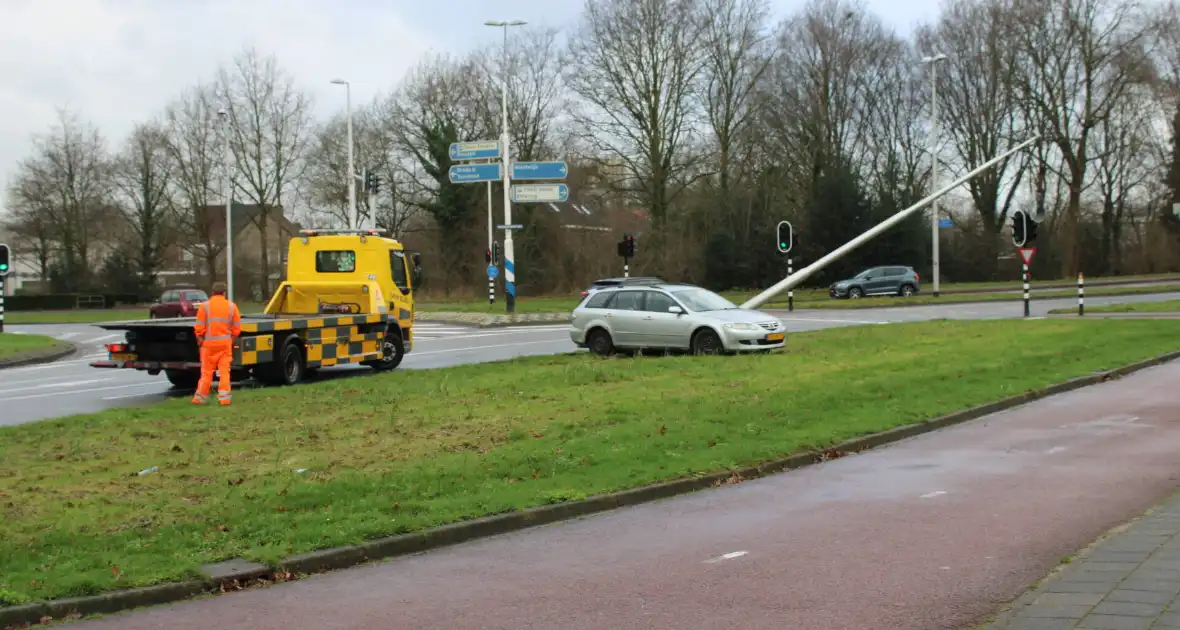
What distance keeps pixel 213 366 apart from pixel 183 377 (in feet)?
12.5

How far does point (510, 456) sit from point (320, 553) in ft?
10.9

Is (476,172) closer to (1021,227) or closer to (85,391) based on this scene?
(1021,227)

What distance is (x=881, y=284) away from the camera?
5162 centimetres

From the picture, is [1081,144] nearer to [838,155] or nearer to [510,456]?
[838,155]

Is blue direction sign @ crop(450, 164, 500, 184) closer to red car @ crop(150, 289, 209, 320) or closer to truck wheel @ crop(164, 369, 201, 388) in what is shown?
red car @ crop(150, 289, 209, 320)

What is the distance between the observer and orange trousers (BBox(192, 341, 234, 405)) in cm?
1473

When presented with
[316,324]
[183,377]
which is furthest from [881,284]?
[183,377]

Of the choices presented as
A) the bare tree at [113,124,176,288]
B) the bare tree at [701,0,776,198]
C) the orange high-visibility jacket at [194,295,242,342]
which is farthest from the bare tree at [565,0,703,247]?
the orange high-visibility jacket at [194,295,242,342]

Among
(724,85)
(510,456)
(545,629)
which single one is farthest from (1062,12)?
(545,629)

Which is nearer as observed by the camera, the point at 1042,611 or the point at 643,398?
the point at 1042,611

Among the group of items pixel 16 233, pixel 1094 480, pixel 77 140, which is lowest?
pixel 1094 480

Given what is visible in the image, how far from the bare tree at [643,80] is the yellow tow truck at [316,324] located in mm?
→ 34058

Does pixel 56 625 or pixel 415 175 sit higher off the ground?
pixel 415 175

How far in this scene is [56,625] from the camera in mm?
5691
